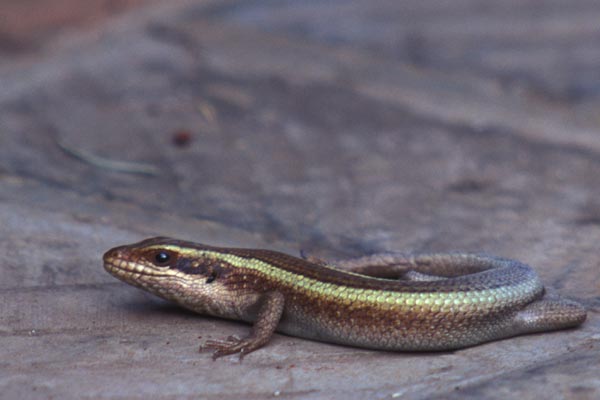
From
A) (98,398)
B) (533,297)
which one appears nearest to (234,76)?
(533,297)

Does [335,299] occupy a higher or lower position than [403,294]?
lower

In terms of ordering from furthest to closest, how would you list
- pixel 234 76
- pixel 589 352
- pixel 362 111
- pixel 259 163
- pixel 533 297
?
pixel 234 76 < pixel 362 111 < pixel 259 163 < pixel 533 297 < pixel 589 352

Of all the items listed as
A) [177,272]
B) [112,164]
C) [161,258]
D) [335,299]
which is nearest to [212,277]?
[177,272]

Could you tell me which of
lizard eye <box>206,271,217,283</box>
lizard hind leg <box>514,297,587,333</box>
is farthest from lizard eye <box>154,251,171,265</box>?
lizard hind leg <box>514,297,587,333</box>

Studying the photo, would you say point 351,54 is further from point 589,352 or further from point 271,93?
point 589,352

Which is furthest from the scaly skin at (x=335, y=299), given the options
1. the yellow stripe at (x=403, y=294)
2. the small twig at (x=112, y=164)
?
the small twig at (x=112, y=164)

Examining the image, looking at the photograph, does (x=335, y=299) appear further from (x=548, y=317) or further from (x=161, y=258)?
(x=548, y=317)

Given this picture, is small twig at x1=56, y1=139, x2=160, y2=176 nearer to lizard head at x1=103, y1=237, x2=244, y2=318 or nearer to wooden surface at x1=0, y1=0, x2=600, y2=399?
wooden surface at x1=0, y1=0, x2=600, y2=399
